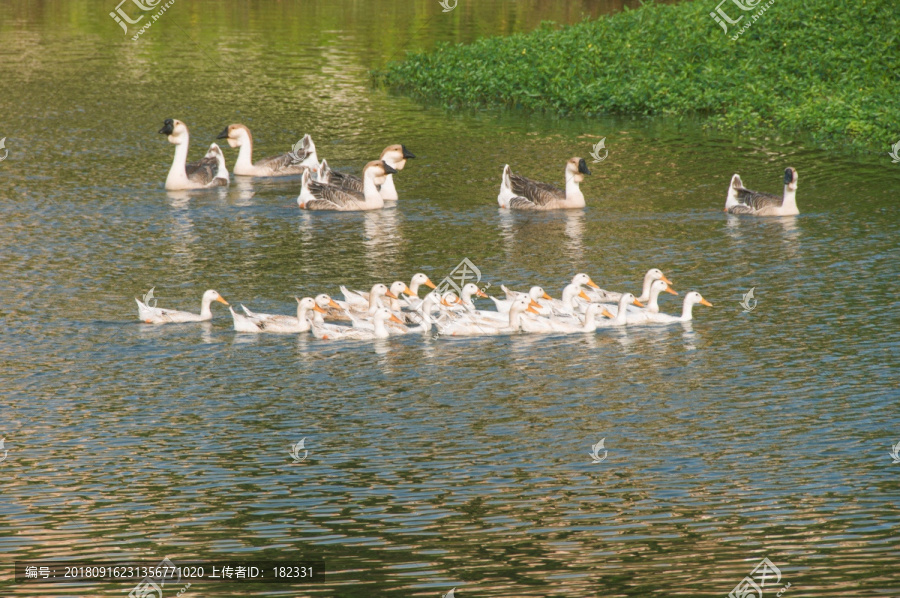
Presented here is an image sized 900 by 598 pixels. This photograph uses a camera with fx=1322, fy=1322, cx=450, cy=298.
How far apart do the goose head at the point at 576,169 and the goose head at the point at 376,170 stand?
3.76 m

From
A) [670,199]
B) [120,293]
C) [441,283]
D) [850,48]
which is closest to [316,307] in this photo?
[441,283]

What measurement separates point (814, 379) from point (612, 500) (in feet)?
16.8

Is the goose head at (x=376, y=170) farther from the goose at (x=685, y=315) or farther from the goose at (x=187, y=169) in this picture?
the goose at (x=685, y=315)

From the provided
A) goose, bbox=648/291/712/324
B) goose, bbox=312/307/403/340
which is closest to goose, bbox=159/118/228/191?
goose, bbox=312/307/403/340

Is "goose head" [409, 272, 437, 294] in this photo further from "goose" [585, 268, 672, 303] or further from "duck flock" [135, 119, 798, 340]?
"goose" [585, 268, 672, 303]

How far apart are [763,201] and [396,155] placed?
8.32 m

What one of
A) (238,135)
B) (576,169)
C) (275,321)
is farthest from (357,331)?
(238,135)

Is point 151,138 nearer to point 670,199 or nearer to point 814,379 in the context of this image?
point 670,199

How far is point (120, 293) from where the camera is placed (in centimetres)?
2173

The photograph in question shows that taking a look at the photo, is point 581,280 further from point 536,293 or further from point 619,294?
point 536,293

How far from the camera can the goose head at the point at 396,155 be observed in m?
29.9

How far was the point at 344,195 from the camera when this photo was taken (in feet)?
92.9

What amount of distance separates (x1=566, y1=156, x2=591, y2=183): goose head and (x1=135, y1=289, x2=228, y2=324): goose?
10.1 meters

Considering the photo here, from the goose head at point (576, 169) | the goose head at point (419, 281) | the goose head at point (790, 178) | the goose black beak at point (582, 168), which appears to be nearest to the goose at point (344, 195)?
the goose head at point (576, 169)
